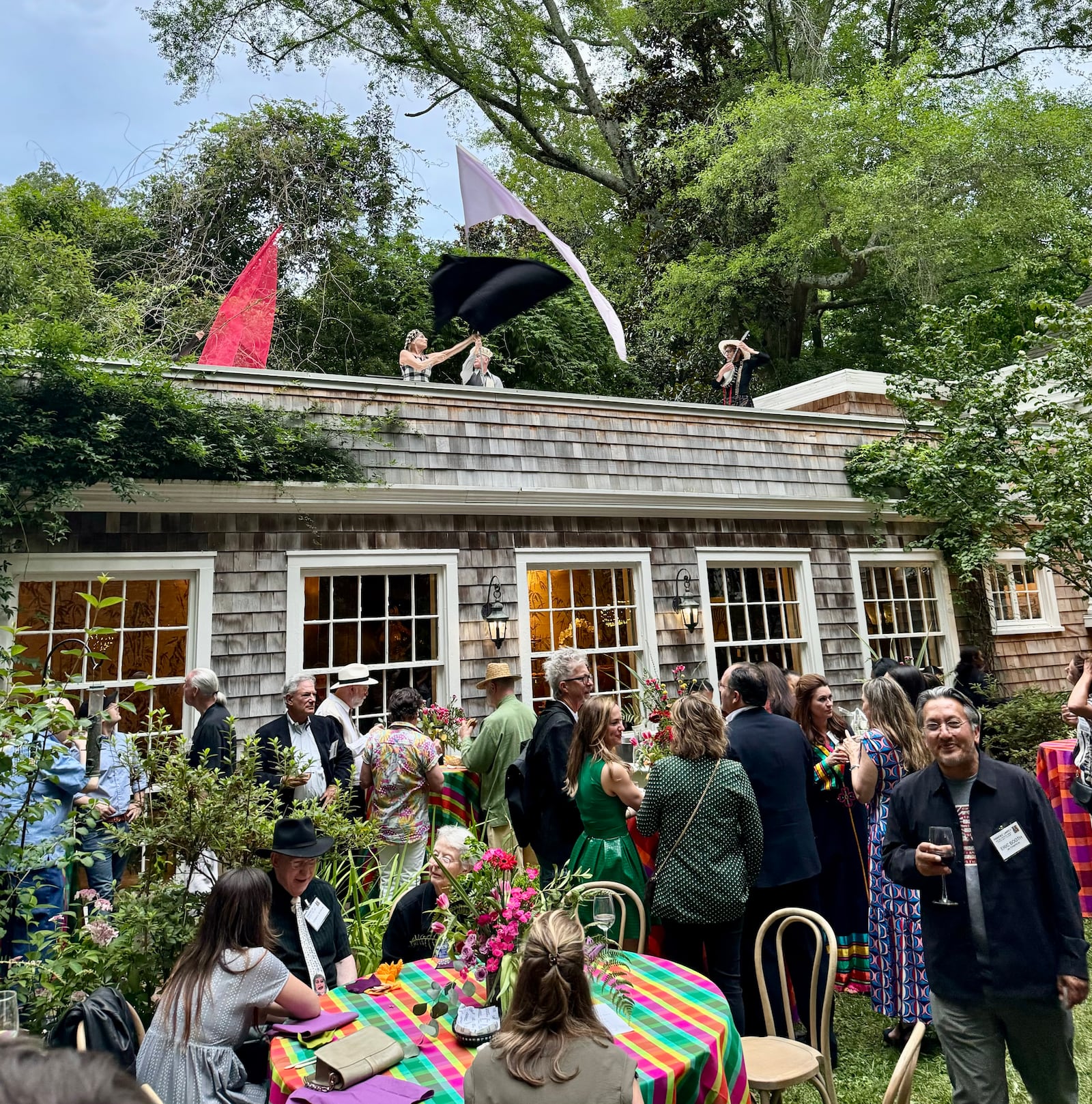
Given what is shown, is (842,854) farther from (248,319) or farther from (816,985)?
(248,319)

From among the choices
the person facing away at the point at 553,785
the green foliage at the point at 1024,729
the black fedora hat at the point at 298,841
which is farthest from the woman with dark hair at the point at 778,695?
the green foliage at the point at 1024,729

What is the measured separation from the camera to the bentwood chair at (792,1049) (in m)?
2.65

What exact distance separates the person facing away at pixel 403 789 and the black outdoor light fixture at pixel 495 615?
2.00 meters

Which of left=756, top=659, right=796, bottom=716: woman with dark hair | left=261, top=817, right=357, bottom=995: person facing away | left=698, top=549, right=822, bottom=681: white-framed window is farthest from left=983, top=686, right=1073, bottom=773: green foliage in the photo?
left=261, top=817, right=357, bottom=995: person facing away

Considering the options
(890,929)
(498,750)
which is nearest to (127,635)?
(498,750)

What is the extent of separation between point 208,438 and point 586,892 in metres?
4.42

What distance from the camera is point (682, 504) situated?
805 centimetres

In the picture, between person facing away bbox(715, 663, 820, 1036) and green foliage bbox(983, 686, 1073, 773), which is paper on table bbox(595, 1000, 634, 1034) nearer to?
person facing away bbox(715, 663, 820, 1036)

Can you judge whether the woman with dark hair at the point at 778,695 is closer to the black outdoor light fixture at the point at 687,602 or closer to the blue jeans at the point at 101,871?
the black outdoor light fixture at the point at 687,602

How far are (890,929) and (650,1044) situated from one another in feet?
7.07

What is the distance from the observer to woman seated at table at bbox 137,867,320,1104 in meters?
2.33

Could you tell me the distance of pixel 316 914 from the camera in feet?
10.0

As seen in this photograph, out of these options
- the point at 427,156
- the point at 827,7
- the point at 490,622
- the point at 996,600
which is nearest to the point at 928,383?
the point at 996,600

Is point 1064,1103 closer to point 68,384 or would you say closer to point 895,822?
point 895,822
